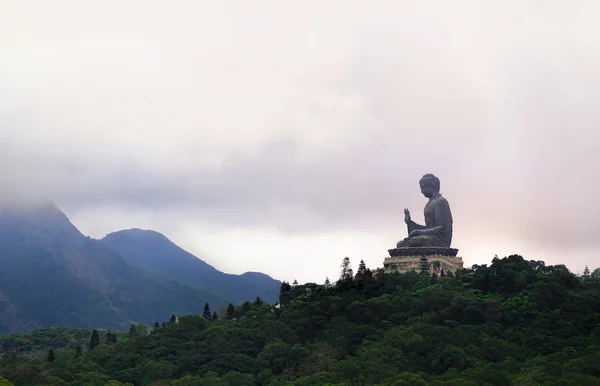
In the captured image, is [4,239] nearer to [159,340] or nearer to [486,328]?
[159,340]

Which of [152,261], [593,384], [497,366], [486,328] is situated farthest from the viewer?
[152,261]

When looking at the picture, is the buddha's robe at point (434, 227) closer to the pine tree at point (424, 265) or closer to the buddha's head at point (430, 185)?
the buddha's head at point (430, 185)

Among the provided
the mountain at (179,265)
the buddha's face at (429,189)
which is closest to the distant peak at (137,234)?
the mountain at (179,265)

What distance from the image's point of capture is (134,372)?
49656mm

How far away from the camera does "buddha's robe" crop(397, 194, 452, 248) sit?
6800 cm

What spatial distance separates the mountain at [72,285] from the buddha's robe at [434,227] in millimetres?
42492

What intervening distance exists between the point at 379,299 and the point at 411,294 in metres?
2.44

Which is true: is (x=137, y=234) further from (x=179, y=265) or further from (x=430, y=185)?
(x=430, y=185)

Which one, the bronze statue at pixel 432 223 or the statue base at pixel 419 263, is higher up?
the bronze statue at pixel 432 223

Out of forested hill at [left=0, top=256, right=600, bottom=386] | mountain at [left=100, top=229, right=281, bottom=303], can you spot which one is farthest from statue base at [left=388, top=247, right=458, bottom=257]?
mountain at [left=100, top=229, right=281, bottom=303]

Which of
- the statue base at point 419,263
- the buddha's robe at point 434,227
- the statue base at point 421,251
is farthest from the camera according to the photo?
the buddha's robe at point 434,227

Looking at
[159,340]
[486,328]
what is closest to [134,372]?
[159,340]

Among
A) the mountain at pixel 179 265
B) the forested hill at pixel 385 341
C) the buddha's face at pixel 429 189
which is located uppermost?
the mountain at pixel 179 265

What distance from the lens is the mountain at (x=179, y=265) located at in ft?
415
